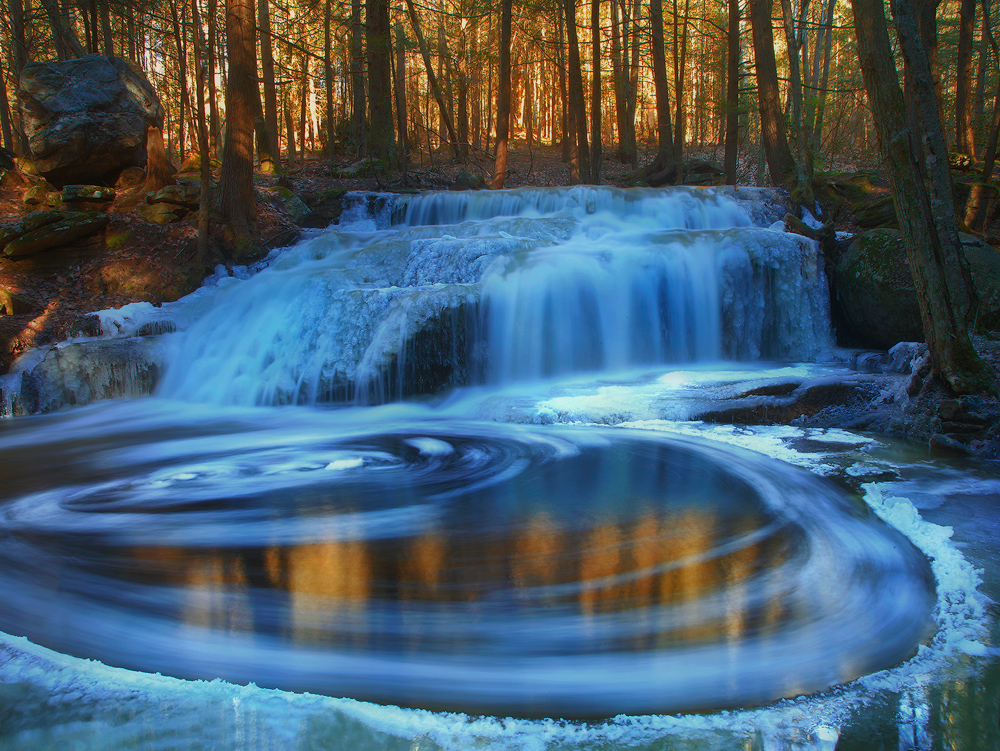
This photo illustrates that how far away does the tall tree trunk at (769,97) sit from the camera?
1302 centimetres

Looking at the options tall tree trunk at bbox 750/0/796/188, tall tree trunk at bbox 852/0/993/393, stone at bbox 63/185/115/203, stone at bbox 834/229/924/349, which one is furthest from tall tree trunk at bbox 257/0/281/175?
tall tree trunk at bbox 852/0/993/393

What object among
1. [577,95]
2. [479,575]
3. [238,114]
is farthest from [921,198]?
Answer: [577,95]

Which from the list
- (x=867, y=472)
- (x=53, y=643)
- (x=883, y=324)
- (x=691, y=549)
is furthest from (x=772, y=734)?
(x=883, y=324)

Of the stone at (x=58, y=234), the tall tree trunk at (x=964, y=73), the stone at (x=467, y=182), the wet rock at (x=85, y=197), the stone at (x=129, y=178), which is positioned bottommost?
the stone at (x=58, y=234)

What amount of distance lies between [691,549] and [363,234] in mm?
9727

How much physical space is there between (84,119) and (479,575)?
41.3ft

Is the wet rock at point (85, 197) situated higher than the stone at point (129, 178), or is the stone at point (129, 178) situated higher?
the stone at point (129, 178)

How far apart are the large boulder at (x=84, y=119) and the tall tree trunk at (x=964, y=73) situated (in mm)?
14879

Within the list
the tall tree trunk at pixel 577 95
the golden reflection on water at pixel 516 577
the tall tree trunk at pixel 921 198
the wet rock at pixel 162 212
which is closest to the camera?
the golden reflection on water at pixel 516 577

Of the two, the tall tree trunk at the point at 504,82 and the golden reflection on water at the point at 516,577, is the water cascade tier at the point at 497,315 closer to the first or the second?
the golden reflection on water at the point at 516,577

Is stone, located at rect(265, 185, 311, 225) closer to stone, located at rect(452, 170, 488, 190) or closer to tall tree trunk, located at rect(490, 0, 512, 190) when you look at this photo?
stone, located at rect(452, 170, 488, 190)

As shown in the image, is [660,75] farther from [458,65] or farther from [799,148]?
[799,148]

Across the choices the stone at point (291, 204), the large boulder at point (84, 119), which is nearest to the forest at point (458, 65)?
the large boulder at point (84, 119)

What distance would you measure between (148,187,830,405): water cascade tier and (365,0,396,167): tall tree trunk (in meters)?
7.30
